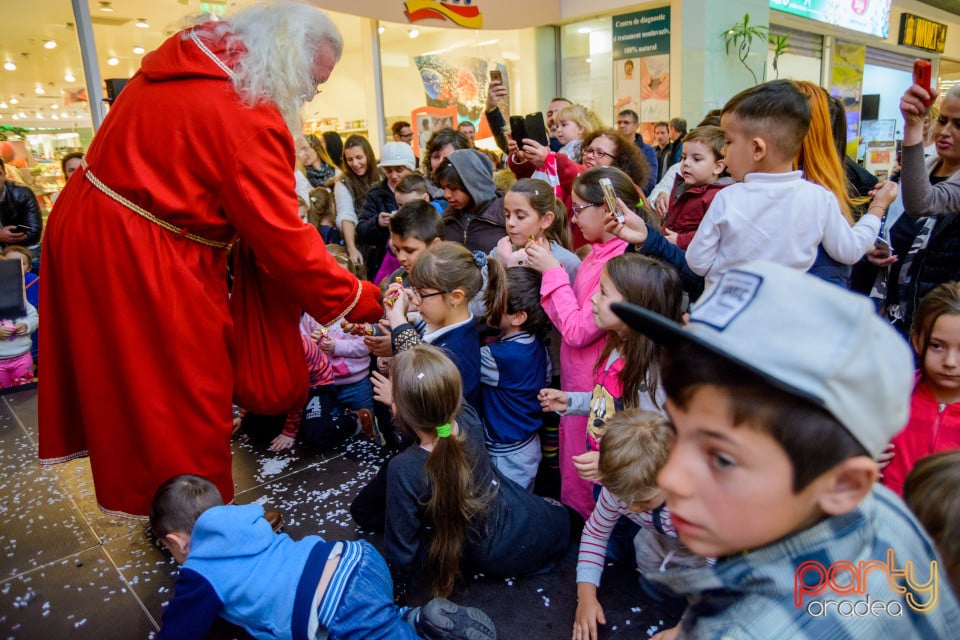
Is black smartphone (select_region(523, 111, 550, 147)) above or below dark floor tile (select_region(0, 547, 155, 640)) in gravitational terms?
above

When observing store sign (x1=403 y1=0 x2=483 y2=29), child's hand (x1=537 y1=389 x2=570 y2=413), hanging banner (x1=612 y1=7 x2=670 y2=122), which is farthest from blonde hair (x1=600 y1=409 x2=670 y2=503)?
hanging banner (x1=612 y1=7 x2=670 y2=122)

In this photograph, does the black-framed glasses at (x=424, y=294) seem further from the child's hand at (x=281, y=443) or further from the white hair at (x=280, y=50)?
the child's hand at (x=281, y=443)

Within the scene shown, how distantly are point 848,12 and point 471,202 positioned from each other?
13.0 m

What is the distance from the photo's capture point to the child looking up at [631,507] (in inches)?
71.4

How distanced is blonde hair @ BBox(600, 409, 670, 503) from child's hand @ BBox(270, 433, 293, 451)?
85.3 inches

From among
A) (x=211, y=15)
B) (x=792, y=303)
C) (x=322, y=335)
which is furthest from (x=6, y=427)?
(x=792, y=303)

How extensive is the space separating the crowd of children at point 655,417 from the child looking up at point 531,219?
14 millimetres

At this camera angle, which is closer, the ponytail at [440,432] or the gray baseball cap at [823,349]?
the gray baseball cap at [823,349]

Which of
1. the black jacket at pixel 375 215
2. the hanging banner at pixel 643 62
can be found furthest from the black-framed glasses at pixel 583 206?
the hanging banner at pixel 643 62

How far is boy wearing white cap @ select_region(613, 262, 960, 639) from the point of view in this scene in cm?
74

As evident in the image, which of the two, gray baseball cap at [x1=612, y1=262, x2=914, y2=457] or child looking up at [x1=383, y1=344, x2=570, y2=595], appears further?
child looking up at [x1=383, y1=344, x2=570, y2=595]

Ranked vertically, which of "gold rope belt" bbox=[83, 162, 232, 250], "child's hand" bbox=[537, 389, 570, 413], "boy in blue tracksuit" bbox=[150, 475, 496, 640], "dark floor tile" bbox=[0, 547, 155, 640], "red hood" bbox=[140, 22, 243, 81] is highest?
"red hood" bbox=[140, 22, 243, 81]

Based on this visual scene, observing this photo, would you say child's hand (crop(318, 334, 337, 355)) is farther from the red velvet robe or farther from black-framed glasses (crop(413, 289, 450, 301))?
the red velvet robe

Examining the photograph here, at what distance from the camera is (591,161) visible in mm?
4020
